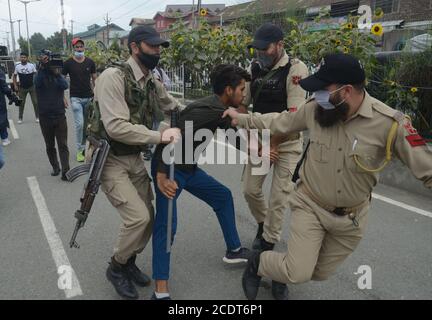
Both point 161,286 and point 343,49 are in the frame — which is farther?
point 343,49

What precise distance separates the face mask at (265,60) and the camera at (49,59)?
3296 mm

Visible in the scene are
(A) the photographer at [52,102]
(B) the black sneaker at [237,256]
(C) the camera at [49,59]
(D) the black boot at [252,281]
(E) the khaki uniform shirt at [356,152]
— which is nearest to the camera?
(E) the khaki uniform shirt at [356,152]

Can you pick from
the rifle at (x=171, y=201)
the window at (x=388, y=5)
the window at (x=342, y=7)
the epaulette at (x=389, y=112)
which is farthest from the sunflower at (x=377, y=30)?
the window at (x=342, y=7)

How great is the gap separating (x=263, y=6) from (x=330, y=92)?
2810cm

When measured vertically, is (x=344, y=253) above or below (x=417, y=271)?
above

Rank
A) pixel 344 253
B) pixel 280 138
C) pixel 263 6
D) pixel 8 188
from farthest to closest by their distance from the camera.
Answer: pixel 263 6 < pixel 8 188 < pixel 280 138 < pixel 344 253

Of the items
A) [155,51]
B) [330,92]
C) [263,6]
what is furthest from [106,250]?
[263,6]

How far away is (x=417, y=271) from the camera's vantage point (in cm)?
329

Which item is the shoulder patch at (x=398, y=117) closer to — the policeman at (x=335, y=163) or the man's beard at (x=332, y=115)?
the policeman at (x=335, y=163)

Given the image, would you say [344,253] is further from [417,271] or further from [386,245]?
[386,245]

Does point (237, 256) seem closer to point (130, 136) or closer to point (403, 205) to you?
point (130, 136)

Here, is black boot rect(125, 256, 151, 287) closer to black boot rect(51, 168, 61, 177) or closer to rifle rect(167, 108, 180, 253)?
rifle rect(167, 108, 180, 253)

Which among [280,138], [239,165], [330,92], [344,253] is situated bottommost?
[239,165]

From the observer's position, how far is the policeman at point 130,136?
8.67ft
